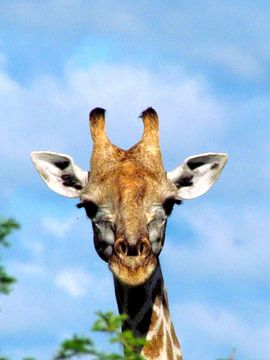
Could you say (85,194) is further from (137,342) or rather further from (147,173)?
(137,342)

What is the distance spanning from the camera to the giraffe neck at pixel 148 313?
12.6m

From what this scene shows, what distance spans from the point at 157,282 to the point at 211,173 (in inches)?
117

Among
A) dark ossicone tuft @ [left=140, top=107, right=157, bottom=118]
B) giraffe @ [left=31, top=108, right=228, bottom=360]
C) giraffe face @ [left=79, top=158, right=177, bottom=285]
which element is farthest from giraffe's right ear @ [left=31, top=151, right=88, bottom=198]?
dark ossicone tuft @ [left=140, top=107, right=157, bottom=118]

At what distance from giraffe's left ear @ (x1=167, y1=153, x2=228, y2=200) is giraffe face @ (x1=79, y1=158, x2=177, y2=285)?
487 millimetres

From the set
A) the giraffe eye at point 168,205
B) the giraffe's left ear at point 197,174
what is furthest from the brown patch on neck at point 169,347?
the giraffe's left ear at point 197,174

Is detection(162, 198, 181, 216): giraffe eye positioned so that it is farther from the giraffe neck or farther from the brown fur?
the giraffe neck

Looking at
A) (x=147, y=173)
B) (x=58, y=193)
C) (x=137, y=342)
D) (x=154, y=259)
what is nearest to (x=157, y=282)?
(x=154, y=259)

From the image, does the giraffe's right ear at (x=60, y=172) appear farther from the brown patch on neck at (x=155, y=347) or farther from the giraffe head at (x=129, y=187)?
the brown patch on neck at (x=155, y=347)

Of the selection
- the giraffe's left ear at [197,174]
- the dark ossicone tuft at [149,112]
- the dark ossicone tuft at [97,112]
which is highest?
the dark ossicone tuft at [97,112]

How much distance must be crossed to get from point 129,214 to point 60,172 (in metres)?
2.74

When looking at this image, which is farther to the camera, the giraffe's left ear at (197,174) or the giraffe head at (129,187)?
the giraffe's left ear at (197,174)

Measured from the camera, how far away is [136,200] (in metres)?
13.1

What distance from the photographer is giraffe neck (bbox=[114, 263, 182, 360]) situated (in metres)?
12.6

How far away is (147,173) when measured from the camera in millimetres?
13789
